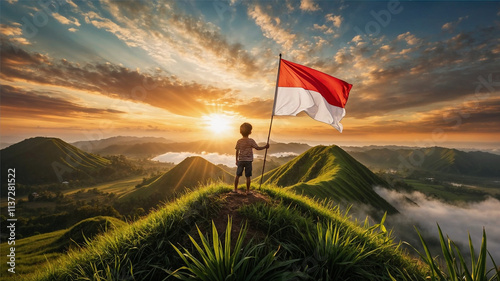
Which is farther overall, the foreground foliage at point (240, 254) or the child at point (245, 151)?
the child at point (245, 151)

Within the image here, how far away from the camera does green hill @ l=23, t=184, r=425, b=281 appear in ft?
16.3

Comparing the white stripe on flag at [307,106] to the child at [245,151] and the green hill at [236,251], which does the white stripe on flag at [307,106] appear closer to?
the child at [245,151]

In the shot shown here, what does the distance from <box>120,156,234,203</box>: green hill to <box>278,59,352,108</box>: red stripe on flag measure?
12427cm

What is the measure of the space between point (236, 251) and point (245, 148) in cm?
531

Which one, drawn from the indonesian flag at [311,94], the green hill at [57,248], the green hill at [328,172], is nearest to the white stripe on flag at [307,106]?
the indonesian flag at [311,94]

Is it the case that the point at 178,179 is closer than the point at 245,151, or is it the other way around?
the point at 245,151

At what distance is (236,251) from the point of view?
15.8 ft

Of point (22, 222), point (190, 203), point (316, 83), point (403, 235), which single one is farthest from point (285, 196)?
point (22, 222)

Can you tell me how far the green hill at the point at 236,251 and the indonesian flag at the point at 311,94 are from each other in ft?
16.0

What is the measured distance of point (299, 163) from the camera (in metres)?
118

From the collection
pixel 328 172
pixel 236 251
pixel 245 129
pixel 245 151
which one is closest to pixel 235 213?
pixel 245 151

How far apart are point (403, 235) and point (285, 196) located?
109m

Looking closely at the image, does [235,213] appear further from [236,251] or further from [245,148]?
[236,251]

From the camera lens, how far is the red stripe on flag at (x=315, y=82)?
10.2 metres
